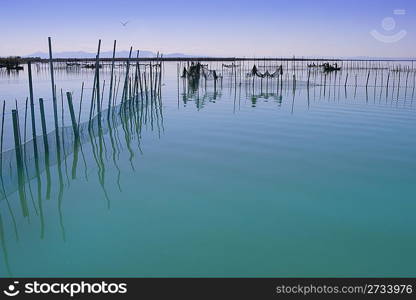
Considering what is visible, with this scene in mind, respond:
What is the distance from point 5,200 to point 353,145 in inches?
286

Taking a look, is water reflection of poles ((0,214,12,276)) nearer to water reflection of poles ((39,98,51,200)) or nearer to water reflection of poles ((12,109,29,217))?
water reflection of poles ((12,109,29,217))

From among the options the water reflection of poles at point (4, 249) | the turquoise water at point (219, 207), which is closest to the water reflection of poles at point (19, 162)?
the turquoise water at point (219, 207)

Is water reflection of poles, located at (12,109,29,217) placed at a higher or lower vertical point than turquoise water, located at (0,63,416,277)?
higher

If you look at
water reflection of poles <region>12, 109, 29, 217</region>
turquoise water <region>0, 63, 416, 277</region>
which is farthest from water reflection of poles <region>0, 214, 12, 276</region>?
water reflection of poles <region>12, 109, 29, 217</region>

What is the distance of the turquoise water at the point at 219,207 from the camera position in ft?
13.3

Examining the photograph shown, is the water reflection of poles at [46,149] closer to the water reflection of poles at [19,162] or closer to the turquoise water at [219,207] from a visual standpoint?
the turquoise water at [219,207]

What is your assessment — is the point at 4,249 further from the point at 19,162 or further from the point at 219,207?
the point at 219,207

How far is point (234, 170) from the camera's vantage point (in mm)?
7129

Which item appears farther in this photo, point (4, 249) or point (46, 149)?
point (46, 149)

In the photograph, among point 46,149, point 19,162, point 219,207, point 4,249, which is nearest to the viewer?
point 4,249

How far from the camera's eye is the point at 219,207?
5473 mm

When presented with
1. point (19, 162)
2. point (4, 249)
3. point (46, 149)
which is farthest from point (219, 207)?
point (46, 149)

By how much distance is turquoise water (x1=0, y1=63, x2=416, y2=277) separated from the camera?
13.3ft

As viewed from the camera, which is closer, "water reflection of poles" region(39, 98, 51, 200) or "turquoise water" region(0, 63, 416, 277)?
"turquoise water" region(0, 63, 416, 277)
